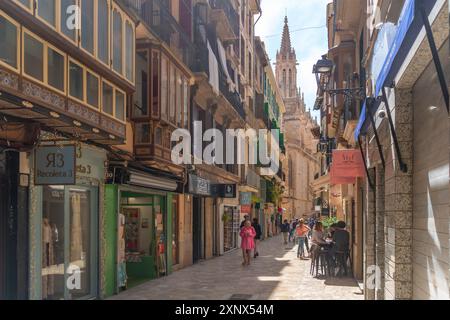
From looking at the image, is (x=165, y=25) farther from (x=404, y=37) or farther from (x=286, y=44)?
(x=286, y=44)

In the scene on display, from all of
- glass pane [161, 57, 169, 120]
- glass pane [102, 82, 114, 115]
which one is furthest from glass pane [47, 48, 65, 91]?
glass pane [161, 57, 169, 120]

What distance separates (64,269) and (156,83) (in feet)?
17.6

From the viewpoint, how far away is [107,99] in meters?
10.9

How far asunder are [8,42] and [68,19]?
1.77 meters

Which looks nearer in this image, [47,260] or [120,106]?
[47,260]

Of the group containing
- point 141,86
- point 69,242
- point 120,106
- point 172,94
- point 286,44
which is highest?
point 286,44

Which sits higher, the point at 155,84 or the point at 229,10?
the point at 229,10

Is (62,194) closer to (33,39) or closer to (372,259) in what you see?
(33,39)

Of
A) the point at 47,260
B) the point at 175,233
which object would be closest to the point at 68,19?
the point at 47,260

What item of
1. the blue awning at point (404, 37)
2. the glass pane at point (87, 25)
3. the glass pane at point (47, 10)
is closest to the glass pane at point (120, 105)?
the glass pane at point (87, 25)

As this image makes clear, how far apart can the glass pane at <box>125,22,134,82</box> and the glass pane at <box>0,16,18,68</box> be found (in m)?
4.42

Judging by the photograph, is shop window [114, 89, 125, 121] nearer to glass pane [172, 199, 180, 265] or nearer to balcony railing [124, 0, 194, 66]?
balcony railing [124, 0, 194, 66]

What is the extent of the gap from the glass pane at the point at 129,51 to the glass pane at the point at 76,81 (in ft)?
7.40

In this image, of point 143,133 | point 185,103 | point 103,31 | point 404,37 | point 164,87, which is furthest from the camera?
point 185,103
